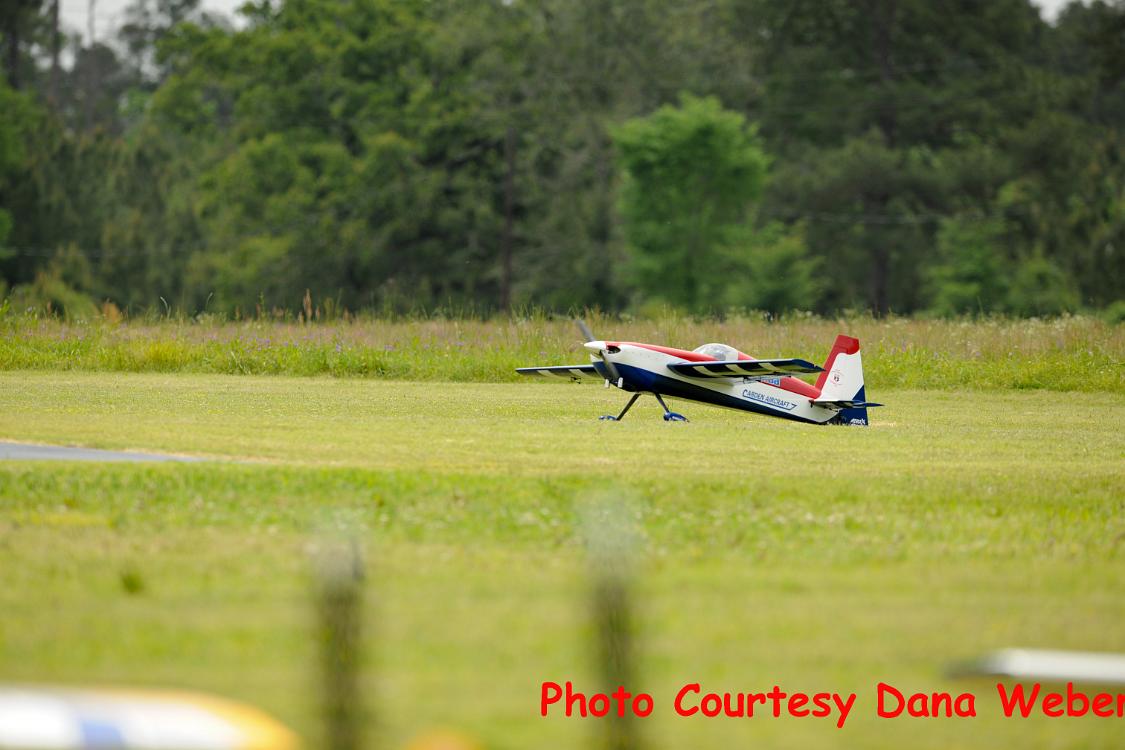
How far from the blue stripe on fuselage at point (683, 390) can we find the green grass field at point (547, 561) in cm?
166

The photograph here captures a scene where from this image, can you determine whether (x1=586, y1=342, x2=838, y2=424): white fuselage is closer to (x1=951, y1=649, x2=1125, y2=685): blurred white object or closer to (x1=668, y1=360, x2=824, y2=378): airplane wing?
(x1=668, y1=360, x2=824, y2=378): airplane wing

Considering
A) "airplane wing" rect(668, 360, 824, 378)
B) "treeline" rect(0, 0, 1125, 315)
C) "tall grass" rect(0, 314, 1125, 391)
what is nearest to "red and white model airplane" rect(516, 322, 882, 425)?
"airplane wing" rect(668, 360, 824, 378)

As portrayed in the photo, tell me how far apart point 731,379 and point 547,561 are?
966 cm

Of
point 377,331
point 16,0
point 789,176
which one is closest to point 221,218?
point 789,176

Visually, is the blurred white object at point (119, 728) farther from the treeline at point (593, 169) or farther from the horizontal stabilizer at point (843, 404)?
the treeline at point (593, 169)

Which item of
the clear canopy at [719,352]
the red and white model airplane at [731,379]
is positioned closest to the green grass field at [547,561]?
the red and white model airplane at [731,379]

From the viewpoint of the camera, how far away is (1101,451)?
49.9 feet

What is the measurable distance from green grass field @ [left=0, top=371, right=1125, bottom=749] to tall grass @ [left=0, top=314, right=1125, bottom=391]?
8.32m

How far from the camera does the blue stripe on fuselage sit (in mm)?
18031

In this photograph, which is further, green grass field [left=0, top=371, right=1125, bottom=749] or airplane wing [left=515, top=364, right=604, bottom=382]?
airplane wing [left=515, top=364, right=604, bottom=382]

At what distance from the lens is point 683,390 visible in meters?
18.3

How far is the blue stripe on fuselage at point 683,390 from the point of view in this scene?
18031 mm

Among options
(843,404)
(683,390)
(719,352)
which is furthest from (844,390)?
(683,390)

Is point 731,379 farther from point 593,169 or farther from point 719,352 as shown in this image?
point 593,169
